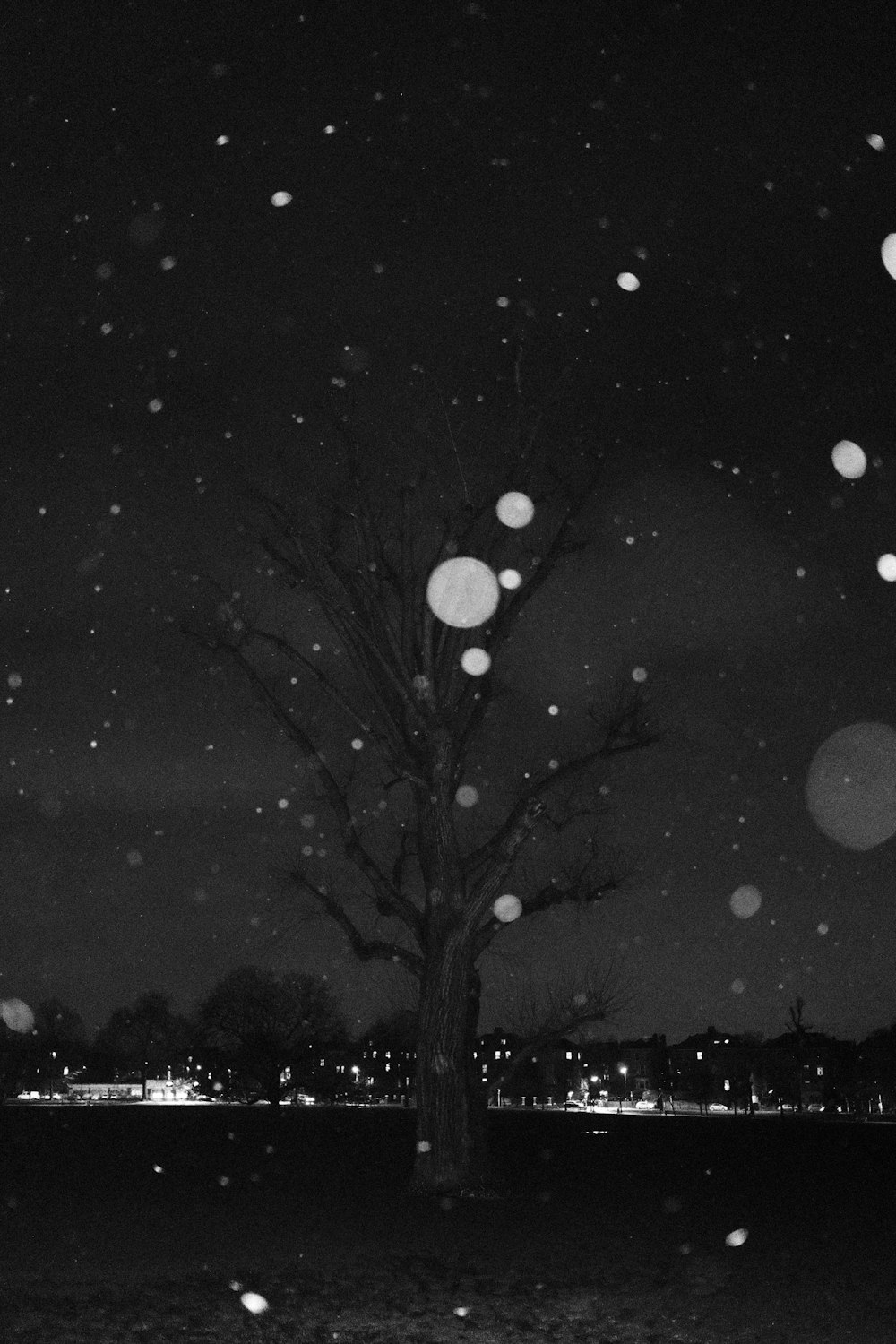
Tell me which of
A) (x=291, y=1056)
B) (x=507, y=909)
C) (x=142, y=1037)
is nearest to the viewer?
(x=507, y=909)

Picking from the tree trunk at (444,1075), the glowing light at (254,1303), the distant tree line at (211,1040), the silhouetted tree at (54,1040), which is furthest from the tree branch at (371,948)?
the silhouetted tree at (54,1040)

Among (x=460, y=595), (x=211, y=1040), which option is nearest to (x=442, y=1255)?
(x=460, y=595)

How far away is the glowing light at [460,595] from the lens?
71.6 ft

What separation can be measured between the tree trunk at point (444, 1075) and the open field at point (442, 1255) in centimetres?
70

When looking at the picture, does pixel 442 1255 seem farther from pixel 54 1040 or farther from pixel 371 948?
pixel 54 1040

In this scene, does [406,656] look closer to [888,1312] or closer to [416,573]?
[416,573]

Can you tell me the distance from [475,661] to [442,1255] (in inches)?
389

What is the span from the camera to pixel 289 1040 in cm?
9675

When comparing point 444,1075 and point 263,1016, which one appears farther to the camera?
point 263,1016

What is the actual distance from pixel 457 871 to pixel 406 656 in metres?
3.33

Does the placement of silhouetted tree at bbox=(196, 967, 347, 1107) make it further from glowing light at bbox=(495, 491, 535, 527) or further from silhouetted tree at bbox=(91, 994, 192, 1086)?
glowing light at bbox=(495, 491, 535, 527)

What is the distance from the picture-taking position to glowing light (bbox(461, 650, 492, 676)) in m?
21.7

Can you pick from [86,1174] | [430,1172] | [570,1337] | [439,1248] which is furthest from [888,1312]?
[86,1174]

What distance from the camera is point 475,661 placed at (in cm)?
2180
